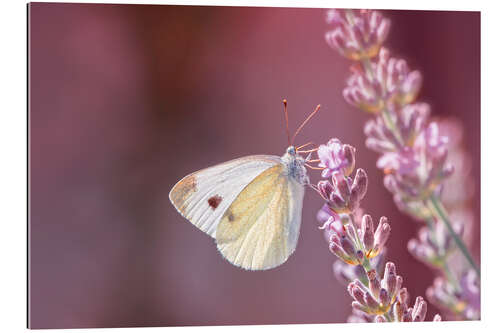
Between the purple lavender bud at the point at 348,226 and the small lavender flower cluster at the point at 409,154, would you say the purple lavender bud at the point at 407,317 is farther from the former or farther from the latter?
the purple lavender bud at the point at 348,226

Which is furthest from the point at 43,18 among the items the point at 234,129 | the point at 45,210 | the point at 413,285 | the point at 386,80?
the point at 413,285

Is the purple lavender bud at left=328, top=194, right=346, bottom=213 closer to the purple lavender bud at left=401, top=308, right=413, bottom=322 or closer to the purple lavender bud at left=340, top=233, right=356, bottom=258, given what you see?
the purple lavender bud at left=340, top=233, right=356, bottom=258

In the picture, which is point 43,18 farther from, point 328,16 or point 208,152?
point 328,16

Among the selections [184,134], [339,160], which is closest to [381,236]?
[339,160]

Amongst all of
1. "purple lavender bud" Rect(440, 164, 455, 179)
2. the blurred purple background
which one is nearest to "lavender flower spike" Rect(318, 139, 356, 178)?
"purple lavender bud" Rect(440, 164, 455, 179)

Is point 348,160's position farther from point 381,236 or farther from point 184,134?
point 184,134

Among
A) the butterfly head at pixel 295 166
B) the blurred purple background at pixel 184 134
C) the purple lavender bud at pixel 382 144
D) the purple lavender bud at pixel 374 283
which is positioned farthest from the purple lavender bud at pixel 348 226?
the blurred purple background at pixel 184 134

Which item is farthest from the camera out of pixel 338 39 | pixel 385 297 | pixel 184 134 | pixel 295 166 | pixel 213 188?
pixel 184 134
